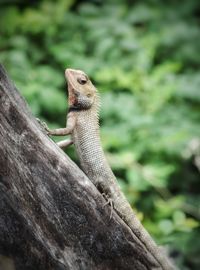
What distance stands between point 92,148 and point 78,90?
2.16ft

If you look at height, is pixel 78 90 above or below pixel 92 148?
above

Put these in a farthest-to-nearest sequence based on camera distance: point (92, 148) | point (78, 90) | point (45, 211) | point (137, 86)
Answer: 1. point (137, 86)
2. point (78, 90)
3. point (92, 148)
4. point (45, 211)

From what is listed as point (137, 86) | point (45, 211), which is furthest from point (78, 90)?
point (137, 86)

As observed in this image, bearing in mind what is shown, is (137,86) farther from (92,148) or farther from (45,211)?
(45,211)

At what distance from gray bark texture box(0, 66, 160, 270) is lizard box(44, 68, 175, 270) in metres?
0.29

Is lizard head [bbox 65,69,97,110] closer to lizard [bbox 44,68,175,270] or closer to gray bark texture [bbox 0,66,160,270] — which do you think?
lizard [bbox 44,68,175,270]

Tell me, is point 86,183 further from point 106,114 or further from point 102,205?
point 106,114

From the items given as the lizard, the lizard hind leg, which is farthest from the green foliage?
the lizard hind leg

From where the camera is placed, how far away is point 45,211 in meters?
4.43

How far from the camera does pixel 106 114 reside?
24.8ft

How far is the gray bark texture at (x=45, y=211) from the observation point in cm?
437

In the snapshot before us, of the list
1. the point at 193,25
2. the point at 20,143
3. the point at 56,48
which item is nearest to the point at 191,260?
the point at 20,143

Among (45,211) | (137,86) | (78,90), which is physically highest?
(78,90)

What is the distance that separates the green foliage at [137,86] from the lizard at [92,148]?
4.04 ft
